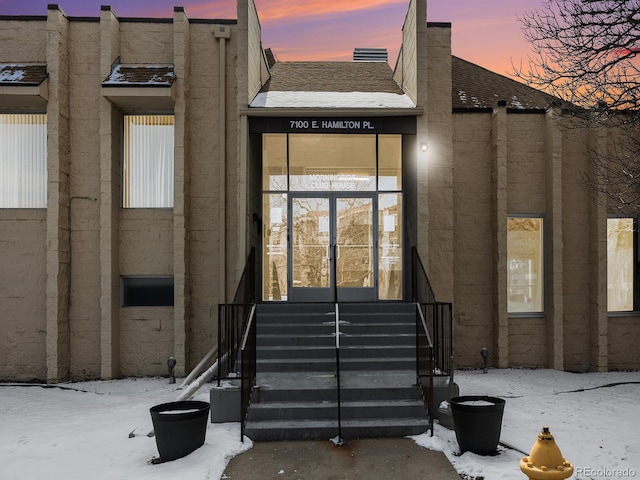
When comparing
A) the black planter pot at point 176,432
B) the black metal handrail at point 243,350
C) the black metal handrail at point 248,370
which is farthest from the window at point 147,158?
the black planter pot at point 176,432

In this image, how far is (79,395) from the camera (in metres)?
8.76

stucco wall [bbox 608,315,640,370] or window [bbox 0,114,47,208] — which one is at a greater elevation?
window [bbox 0,114,47,208]

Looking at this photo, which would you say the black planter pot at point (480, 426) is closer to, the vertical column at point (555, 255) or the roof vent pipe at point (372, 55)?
the vertical column at point (555, 255)

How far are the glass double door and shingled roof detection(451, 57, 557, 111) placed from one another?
5.15 metres

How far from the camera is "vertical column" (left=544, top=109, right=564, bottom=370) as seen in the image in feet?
33.8

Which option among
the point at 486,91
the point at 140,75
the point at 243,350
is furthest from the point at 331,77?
the point at 243,350

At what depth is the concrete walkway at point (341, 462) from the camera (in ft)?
17.1

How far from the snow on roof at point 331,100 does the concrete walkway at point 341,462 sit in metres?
6.04

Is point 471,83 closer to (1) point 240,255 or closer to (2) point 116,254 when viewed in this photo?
(1) point 240,255

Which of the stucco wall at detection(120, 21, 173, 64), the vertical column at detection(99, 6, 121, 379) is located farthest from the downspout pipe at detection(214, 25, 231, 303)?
A: the vertical column at detection(99, 6, 121, 379)

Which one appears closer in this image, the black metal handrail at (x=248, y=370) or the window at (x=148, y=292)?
the black metal handrail at (x=248, y=370)

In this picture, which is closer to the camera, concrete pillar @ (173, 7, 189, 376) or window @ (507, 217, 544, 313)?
concrete pillar @ (173, 7, 189, 376)

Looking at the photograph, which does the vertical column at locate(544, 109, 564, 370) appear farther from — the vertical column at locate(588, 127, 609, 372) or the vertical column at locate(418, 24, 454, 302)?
the vertical column at locate(418, 24, 454, 302)

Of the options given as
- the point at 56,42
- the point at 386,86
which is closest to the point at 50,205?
the point at 56,42
